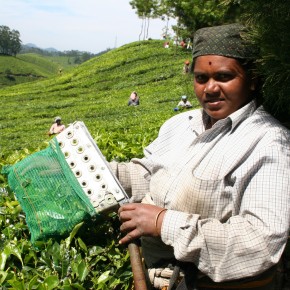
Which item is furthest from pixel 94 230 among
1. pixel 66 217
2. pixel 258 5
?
pixel 258 5

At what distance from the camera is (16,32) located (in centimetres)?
13288

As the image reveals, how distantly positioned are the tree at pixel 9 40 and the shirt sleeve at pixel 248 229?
138m

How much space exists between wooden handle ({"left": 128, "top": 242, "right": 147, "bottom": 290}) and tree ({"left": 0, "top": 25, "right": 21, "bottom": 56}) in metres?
137

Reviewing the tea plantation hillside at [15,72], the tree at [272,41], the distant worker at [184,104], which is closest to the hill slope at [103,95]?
the distant worker at [184,104]

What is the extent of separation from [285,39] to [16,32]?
142059 mm

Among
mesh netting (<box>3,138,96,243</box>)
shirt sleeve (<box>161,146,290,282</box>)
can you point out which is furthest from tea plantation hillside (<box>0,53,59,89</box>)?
shirt sleeve (<box>161,146,290,282</box>)

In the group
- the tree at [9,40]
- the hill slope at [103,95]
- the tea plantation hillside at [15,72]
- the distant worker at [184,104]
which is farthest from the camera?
the tree at [9,40]

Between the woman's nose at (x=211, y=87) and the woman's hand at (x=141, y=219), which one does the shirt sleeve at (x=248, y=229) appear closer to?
the woman's hand at (x=141, y=219)

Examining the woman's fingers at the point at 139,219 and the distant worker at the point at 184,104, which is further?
the distant worker at the point at 184,104

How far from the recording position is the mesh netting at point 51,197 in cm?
190

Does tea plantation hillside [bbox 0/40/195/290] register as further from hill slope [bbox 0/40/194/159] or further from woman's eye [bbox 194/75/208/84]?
woman's eye [bbox 194/75/208/84]

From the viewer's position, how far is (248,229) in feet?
4.99

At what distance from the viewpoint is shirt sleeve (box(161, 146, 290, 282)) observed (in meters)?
1.50

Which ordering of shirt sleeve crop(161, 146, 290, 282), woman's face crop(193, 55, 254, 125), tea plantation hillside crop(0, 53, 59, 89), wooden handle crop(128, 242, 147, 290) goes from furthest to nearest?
tea plantation hillside crop(0, 53, 59, 89) < woman's face crop(193, 55, 254, 125) < wooden handle crop(128, 242, 147, 290) < shirt sleeve crop(161, 146, 290, 282)
